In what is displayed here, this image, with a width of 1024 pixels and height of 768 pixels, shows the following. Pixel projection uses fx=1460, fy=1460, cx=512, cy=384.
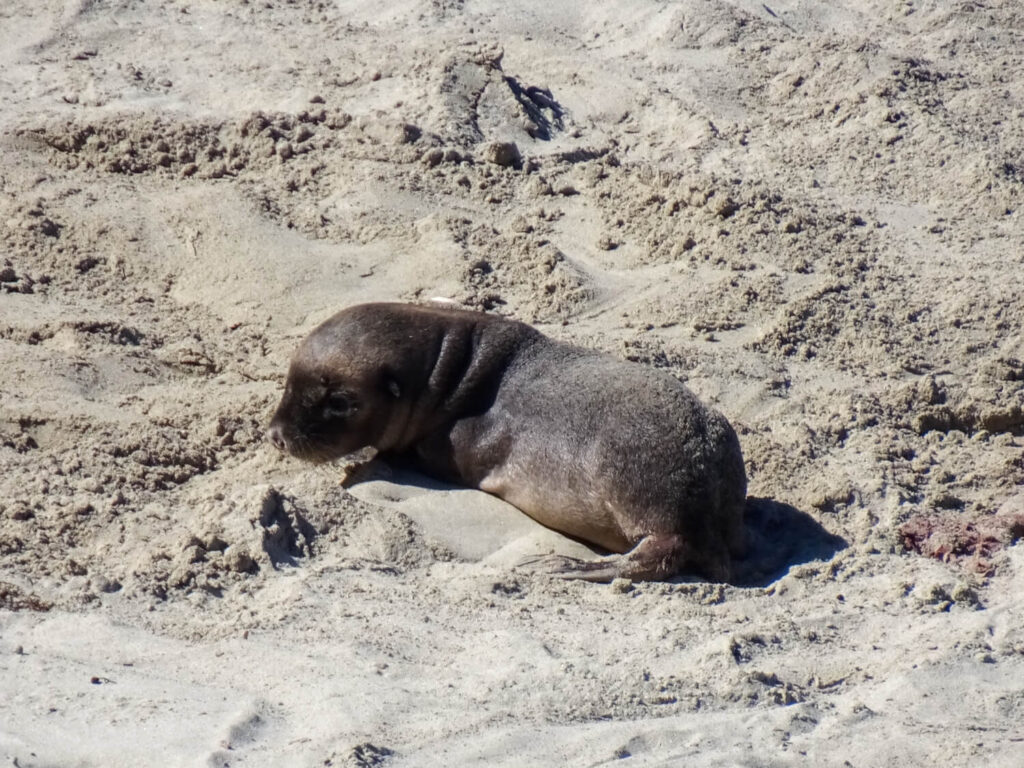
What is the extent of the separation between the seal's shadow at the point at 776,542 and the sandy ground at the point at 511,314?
0.07ft

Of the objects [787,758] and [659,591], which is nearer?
[787,758]

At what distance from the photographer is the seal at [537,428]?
570 centimetres

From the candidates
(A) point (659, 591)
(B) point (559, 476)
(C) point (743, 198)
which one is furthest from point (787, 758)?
(C) point (743, 198)

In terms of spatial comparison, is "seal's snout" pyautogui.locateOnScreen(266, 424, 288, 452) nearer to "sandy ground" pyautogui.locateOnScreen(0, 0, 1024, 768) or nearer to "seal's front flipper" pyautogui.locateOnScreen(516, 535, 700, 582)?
"sandy ground" pyautogui.locateOnScreen(0, 0, 1024, 768)

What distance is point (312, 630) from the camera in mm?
4633

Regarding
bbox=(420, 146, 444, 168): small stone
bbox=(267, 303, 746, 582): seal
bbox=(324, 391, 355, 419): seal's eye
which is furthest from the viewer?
bbox=(420, 146, 444, 168): small stone

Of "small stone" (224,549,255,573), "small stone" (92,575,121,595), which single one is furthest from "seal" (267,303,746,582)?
"small stone" (92,575,121,595)

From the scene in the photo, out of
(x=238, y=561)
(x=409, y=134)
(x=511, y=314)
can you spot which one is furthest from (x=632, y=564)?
(x=409, y=134)

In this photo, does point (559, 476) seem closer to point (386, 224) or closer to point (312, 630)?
point (312, 630)

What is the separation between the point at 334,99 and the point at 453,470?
3.34 meters

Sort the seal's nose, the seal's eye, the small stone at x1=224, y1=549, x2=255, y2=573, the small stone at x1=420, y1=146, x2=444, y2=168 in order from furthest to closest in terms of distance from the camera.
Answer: the small stone at x1=420, y1=146, x2=444, y2=168
the seal's eye
the seal's nose
the small stone at x1=224, y1=549, x2=255, y2=573

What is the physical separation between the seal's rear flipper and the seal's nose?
1209mm

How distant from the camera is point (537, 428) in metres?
6.10

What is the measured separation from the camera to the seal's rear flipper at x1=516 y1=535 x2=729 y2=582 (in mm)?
5543
